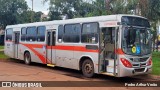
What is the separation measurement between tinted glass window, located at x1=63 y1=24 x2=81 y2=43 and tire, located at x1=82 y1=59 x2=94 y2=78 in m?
1.28

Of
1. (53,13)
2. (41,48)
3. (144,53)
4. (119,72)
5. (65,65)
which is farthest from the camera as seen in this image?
(53,13)

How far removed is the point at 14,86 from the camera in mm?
10656

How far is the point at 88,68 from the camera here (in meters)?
13.6

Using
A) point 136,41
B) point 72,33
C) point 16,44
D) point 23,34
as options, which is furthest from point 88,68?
point 16,44

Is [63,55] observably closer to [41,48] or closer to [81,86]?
[41,48]

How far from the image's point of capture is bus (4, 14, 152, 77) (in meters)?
12.0

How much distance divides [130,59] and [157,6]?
40.7ft

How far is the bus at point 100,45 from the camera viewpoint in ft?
39.5

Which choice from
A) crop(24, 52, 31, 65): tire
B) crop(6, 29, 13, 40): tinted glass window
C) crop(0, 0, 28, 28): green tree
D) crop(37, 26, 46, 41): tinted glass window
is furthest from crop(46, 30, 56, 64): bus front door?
crop(0, 0, 28, 28): green tree

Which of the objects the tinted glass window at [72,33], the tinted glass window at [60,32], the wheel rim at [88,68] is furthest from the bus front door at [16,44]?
the wheel rim at [88,68]

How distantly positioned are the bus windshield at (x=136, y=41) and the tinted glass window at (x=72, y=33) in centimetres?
300

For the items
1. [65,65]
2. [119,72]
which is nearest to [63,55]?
[65,65]

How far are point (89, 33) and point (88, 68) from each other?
1.68 meters

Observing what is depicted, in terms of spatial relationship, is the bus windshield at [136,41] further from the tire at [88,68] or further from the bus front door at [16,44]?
the bus front door at [16,44]
